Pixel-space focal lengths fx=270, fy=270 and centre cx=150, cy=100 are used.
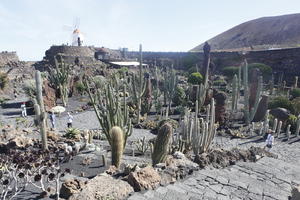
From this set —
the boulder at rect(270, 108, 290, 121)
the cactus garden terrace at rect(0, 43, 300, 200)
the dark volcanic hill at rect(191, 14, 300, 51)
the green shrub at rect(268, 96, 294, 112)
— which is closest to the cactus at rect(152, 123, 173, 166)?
the cactus garden terrace at rect(0, 43, 300, 200)

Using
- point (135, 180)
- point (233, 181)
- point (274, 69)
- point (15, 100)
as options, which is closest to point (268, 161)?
point (233, 181)

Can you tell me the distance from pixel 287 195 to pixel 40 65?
127 feet

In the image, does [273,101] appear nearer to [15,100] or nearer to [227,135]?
[227,135]

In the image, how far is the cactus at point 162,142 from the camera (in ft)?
23.3

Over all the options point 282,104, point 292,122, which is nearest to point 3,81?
point 282,104

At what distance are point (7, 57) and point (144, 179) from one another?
3930 centimetres

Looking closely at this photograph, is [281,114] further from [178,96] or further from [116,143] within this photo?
[116,143]

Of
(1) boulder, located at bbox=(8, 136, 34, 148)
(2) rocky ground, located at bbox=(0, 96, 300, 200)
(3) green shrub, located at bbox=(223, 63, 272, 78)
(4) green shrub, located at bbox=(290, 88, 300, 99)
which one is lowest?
(2) rocky ground, located at bbox=(0, 96, 300, 200)

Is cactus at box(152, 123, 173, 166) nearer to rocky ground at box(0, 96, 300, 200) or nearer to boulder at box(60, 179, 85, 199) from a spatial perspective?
rocky ground at box(0, 96, 300, 200)

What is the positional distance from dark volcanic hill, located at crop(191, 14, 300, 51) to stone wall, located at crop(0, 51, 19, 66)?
43182 millimetres

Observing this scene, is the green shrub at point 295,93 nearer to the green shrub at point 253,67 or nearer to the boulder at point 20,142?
the green shrub at point 253,67

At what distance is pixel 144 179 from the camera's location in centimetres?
584

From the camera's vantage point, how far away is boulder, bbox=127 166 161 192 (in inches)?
225

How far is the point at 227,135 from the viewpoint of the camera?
42.6 feet
